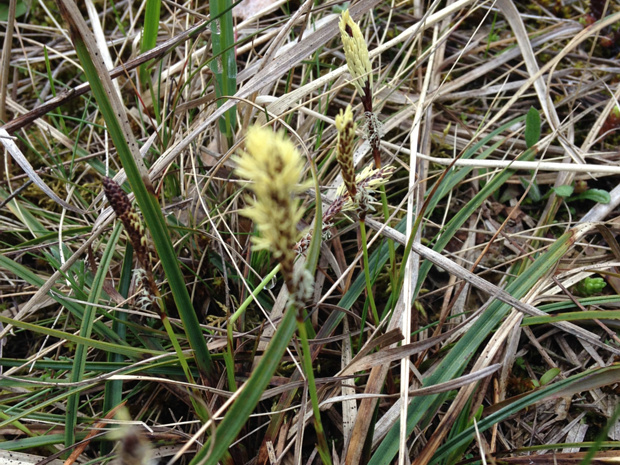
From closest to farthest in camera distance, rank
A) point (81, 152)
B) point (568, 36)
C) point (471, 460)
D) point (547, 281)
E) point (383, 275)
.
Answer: point (471, 460), point (547, 281), point (383, 275), point (81, 152), point (568, 36)

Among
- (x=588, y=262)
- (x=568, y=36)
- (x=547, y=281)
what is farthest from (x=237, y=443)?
(x=568, y=36)

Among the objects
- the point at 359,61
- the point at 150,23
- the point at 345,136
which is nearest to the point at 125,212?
the point at 345,136

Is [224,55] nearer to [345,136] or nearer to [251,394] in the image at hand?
[345,136]

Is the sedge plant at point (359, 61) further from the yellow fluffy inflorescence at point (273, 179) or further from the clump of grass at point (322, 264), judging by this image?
the yellow fluffy inflorescence at point (273, 179)

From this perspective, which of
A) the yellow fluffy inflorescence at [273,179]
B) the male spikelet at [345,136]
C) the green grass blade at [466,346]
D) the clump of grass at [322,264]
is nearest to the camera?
the yellow fluffy inflorescence at [273,179]

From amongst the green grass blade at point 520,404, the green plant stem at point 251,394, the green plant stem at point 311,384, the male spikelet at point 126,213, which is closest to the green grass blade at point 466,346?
the green grass blade at point 520,404

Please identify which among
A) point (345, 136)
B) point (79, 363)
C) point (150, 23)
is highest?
point (150, 23)

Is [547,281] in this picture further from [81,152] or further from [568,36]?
[81,152]

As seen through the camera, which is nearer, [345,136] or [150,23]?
[345,136]

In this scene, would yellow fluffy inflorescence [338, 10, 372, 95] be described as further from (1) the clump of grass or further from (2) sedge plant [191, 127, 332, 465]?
(2) sedge plant [191, 127, 332, 465]

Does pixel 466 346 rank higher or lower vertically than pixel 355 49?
lower

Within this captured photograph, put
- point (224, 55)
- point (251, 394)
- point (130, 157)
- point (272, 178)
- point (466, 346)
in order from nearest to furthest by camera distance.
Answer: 1. point (272, 178)
2. point (251, 394)
3. point (130, 157)
4. point (466, 346)
5. point (224, 55)
